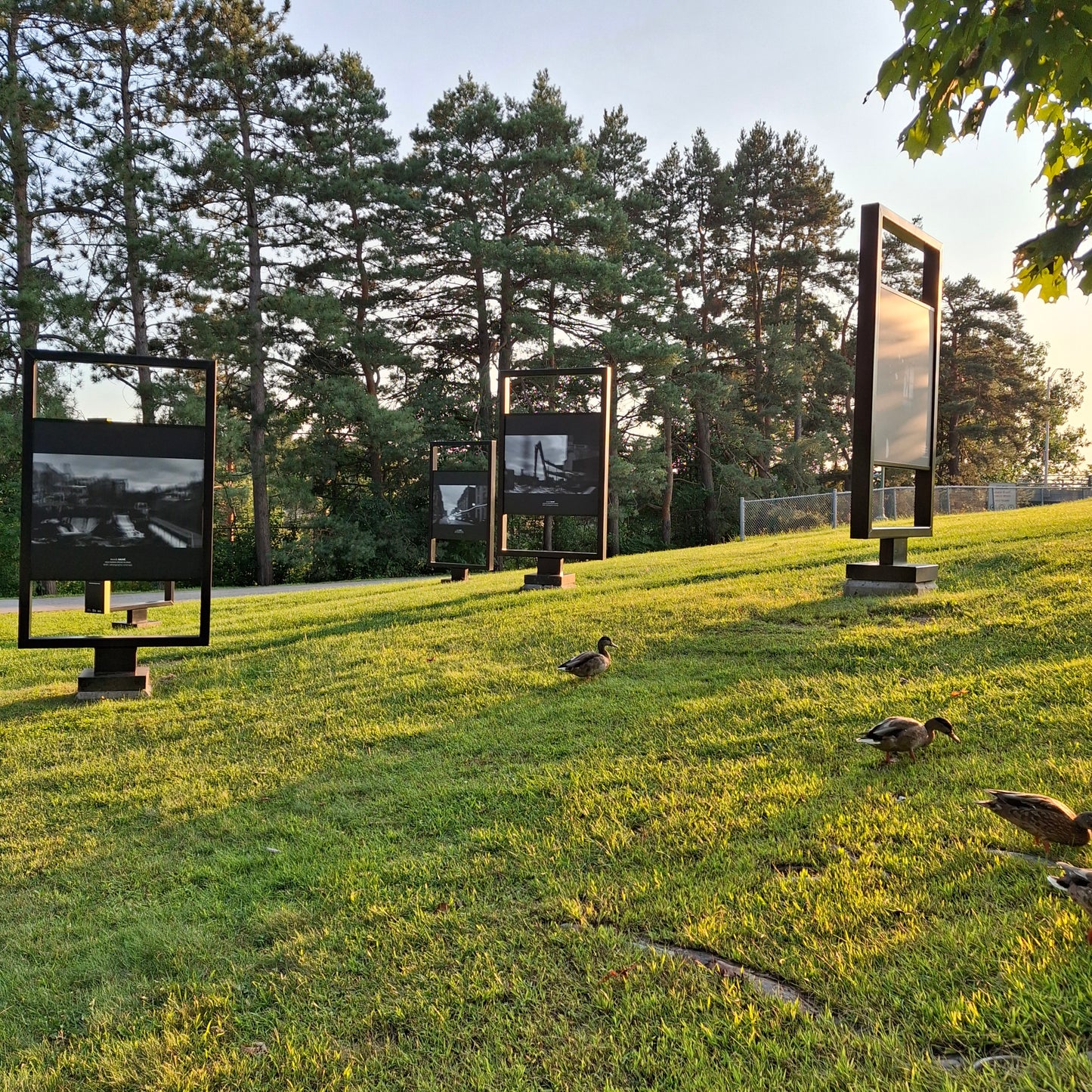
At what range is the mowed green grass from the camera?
224 cm

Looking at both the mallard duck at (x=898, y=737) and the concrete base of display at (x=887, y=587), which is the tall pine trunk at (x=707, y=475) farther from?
the mallard duck at (x=898, y=737)

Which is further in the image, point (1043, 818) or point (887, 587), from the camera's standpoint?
point (887, 587)

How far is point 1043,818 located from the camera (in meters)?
2.87

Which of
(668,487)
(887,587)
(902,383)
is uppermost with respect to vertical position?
(902,383)

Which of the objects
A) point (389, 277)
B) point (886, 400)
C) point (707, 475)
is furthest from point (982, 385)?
point (886, 400)

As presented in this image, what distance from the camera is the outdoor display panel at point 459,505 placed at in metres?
15.3

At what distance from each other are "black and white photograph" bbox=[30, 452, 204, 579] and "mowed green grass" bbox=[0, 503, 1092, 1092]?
1.19m

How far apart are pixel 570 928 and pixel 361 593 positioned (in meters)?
11.4

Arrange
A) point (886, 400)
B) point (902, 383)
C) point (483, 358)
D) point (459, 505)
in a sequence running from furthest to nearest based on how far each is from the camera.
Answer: point (483, 358) < point (459, 505) < point (902, 383) < point (886, 400)

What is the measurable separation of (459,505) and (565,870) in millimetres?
12514

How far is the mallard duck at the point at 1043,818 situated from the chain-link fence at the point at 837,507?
19.2 m

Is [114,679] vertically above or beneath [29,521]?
beneath

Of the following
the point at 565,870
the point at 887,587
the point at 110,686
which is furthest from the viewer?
the point at 887,587

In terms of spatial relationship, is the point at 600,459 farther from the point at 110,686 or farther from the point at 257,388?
the point at 257,388
